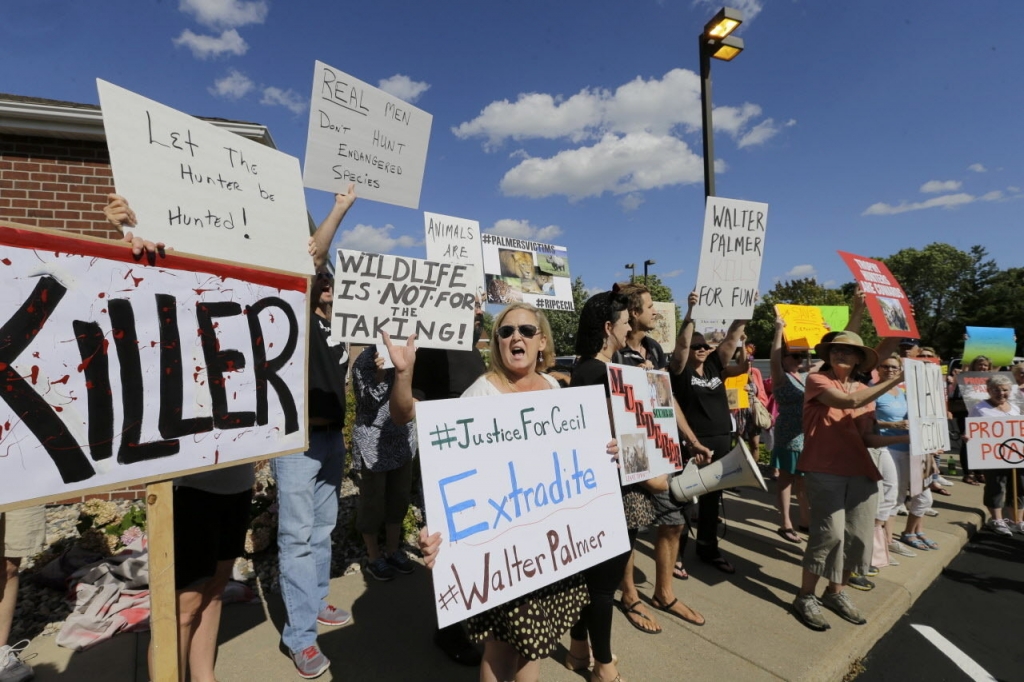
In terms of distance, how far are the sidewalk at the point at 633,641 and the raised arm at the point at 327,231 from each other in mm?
2141

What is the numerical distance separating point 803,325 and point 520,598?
19.5 feet

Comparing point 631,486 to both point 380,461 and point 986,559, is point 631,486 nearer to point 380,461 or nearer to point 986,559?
point 380,461

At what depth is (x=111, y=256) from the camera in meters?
1.52

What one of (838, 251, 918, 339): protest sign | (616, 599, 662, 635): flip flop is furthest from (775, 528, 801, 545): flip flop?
(616, 599, 662, 635): flip flop

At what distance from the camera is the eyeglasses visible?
2.19 m

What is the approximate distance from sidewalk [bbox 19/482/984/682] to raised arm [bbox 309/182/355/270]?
214 cm

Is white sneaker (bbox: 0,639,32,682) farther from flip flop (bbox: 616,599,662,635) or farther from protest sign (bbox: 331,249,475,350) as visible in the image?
flip flop (bbox: 616,599,662,635)

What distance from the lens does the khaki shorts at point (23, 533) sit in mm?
2551

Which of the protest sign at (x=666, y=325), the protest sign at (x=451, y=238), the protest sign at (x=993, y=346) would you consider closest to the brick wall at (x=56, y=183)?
the protest sign at (x=451, y=238)

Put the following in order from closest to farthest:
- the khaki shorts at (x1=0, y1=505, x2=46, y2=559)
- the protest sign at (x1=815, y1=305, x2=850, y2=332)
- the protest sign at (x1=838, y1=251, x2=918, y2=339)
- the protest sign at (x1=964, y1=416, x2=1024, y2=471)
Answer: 1. the khaki shorts at (x1=0, y1=505, x2=46, y2=559)
2. the protest sign at (x1=838, y1=251, x2=918, y2=339)
3. the protest sign at (x1=964, y1=416, x2=1024, y2=471)
4. the protest sign at (x1=815, y1=305, x2=850, y2=332)

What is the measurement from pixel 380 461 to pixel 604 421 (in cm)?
196

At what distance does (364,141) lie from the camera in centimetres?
320

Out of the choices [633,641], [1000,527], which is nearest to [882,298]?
[633,641]

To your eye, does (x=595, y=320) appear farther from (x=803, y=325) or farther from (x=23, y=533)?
(x=803, y=325)
